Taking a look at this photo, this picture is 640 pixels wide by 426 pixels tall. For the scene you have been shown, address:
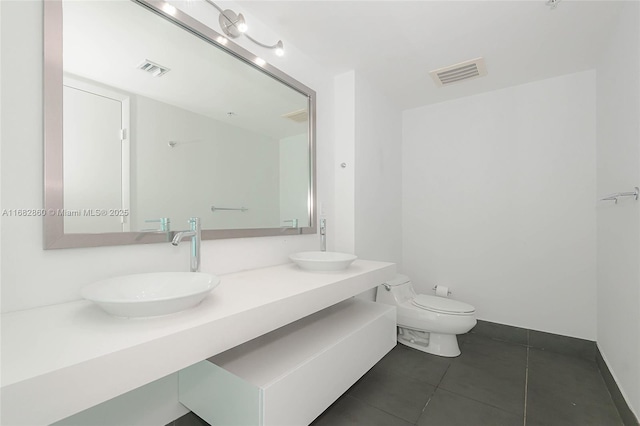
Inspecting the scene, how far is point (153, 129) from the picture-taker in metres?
1.32

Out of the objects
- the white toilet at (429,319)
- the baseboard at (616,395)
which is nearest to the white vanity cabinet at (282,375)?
the white toilet at (429,319)

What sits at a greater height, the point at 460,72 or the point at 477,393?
the point at 460,72

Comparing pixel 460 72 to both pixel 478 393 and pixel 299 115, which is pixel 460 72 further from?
pixel 478 393

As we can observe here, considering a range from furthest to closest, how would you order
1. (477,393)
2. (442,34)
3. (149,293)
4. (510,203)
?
(510,203) → (442,34) → (477,393) → (149,293)

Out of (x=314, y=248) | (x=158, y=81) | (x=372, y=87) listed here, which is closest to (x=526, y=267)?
(x=314, y=248)

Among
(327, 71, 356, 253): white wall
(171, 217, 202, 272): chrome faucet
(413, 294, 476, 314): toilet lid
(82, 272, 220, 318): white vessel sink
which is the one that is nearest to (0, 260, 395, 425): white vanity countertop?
(82, 272, 220, 318): white vessel sink

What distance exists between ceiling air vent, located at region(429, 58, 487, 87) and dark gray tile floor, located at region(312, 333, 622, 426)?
2.28 metres

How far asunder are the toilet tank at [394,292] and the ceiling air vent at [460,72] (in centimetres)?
178

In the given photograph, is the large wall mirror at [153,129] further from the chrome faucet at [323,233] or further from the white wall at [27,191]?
the chrome faucet at [323,233]

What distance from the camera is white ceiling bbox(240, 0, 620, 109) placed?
1.67 meters

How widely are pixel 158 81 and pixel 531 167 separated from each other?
2863 millimetres

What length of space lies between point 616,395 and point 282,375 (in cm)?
200

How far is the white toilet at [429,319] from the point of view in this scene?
2170 millimetres

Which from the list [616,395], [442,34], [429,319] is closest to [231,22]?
[442,34]
